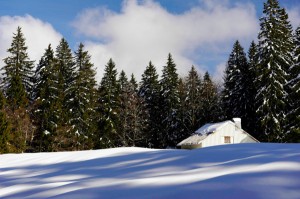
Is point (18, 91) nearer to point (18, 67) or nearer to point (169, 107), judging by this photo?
point (18, 67)

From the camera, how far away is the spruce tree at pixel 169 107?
49.1m

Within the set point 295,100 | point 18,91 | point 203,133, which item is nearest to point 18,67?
point 18,91

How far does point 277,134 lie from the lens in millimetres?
32906

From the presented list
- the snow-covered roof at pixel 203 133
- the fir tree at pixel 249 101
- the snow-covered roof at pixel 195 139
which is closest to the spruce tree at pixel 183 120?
the fir tree at pixel 249 101

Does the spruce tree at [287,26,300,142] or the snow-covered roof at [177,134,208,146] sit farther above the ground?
the spruce tree at [287,26,300,142]

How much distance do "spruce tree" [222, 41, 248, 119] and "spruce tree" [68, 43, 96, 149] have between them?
17.6 m

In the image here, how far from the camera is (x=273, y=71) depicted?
34.4 meters

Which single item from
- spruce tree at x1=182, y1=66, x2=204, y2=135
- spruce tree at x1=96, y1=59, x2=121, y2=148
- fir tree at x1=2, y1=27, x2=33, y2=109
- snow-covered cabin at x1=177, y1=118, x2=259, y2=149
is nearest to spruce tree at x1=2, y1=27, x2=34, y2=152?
fir tree at x1=2, y1=27, x2=33, y2=109

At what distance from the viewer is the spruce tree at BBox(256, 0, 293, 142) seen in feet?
110

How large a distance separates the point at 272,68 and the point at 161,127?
2025cm

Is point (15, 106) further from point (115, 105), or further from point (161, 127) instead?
point (161, 127)

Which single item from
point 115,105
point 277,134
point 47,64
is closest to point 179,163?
point 277,134

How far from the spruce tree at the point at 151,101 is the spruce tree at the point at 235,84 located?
9881 millimetres

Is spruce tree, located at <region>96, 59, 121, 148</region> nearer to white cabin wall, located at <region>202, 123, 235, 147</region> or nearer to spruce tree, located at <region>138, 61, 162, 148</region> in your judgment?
spruce tree, located at <region>138, 61, 162, 148</region>
